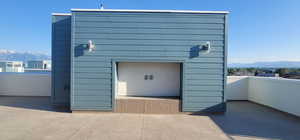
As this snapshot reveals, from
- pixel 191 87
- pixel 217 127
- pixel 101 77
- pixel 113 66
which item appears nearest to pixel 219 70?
pixel 191 87

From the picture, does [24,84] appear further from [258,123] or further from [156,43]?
[258,123]

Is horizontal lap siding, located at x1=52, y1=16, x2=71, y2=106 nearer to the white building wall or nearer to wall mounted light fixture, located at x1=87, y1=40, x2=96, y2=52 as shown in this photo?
wall mounted light fixture, located at x1=87, y1=40, x2=96, y2=52

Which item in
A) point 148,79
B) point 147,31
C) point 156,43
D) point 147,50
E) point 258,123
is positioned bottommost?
point 258,123

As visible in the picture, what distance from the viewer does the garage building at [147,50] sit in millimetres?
4277

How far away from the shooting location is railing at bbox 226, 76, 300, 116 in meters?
4.34

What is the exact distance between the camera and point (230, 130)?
3275mm

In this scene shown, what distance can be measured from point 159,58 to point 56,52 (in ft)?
11.4

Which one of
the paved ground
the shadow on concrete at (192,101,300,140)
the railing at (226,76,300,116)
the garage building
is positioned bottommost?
the shadow on concrete at (192,101,300,140)

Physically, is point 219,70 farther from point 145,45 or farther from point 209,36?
point 145,45

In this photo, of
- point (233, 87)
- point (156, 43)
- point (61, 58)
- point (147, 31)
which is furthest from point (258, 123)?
point (61, 58)

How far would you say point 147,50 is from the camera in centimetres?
432

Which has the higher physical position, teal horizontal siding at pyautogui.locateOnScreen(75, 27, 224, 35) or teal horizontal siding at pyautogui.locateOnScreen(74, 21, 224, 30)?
teal horizontal siding at pyautogui.locateOnScreen(74, 21, 224, 30)

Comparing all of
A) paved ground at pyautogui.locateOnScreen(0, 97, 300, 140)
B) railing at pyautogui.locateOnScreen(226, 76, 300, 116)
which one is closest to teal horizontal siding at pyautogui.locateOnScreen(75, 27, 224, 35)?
paved ground at pyautogui.locateOnScreen(0, 97, 300, 140)

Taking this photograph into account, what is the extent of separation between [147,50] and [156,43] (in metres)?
0.33
